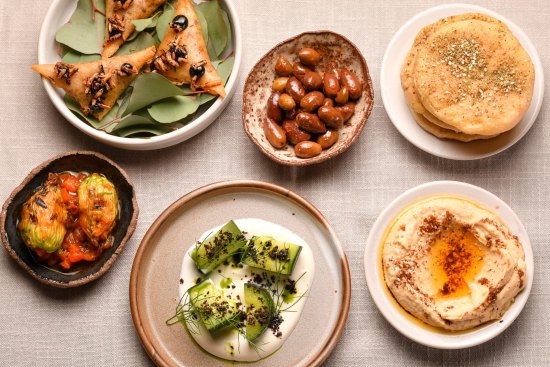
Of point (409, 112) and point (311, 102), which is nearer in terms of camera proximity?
point (311, 102)

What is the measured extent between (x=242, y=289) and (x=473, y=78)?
136 cm

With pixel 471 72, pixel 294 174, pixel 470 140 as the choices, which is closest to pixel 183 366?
pixel 294 174

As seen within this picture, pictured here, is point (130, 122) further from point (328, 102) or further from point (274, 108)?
point (328, 102)

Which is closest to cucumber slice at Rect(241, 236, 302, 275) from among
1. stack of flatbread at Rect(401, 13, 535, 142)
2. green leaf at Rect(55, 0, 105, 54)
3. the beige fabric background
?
the beige fabric background

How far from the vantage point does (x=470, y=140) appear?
286cm

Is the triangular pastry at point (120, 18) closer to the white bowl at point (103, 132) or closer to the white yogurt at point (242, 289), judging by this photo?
the white bowl at point (103, 132)

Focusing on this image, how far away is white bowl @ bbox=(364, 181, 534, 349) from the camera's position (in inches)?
110

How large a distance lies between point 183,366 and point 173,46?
4.58ft

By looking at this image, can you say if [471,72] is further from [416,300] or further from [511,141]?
[416,300]

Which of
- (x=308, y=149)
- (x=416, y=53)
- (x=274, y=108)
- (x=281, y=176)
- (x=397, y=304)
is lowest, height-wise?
(x=397, y=304)

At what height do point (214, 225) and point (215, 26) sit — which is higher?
point (215, 26)

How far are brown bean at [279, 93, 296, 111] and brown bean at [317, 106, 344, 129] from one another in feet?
0.39

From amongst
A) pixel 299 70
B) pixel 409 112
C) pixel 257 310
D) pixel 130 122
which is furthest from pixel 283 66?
pixel 257 310

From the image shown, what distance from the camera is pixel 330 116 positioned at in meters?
2.75
